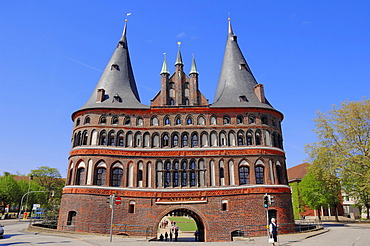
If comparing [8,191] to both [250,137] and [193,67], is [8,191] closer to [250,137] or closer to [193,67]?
[193,67]

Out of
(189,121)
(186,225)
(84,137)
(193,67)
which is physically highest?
(193,67)

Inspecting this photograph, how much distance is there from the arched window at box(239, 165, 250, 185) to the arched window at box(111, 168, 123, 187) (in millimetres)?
12950

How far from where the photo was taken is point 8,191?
186ft

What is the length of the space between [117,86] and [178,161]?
1242 centimetres

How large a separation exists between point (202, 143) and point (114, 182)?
411 inches

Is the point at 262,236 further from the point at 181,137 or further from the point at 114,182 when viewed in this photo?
the point at 114,182

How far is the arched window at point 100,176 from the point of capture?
2877 cm

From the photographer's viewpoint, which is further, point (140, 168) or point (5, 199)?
point (5, 199)

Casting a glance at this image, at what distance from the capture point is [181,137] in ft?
99.2

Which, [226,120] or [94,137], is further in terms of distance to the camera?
[226,120]

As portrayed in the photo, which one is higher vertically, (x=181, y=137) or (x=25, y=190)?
(x=181, y=137)

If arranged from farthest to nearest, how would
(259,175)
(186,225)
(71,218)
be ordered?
(186,225)
(259,175)
(71,218)

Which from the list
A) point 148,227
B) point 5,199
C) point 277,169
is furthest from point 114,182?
point 5,199

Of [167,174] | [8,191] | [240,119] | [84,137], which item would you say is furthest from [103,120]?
[8,191]
